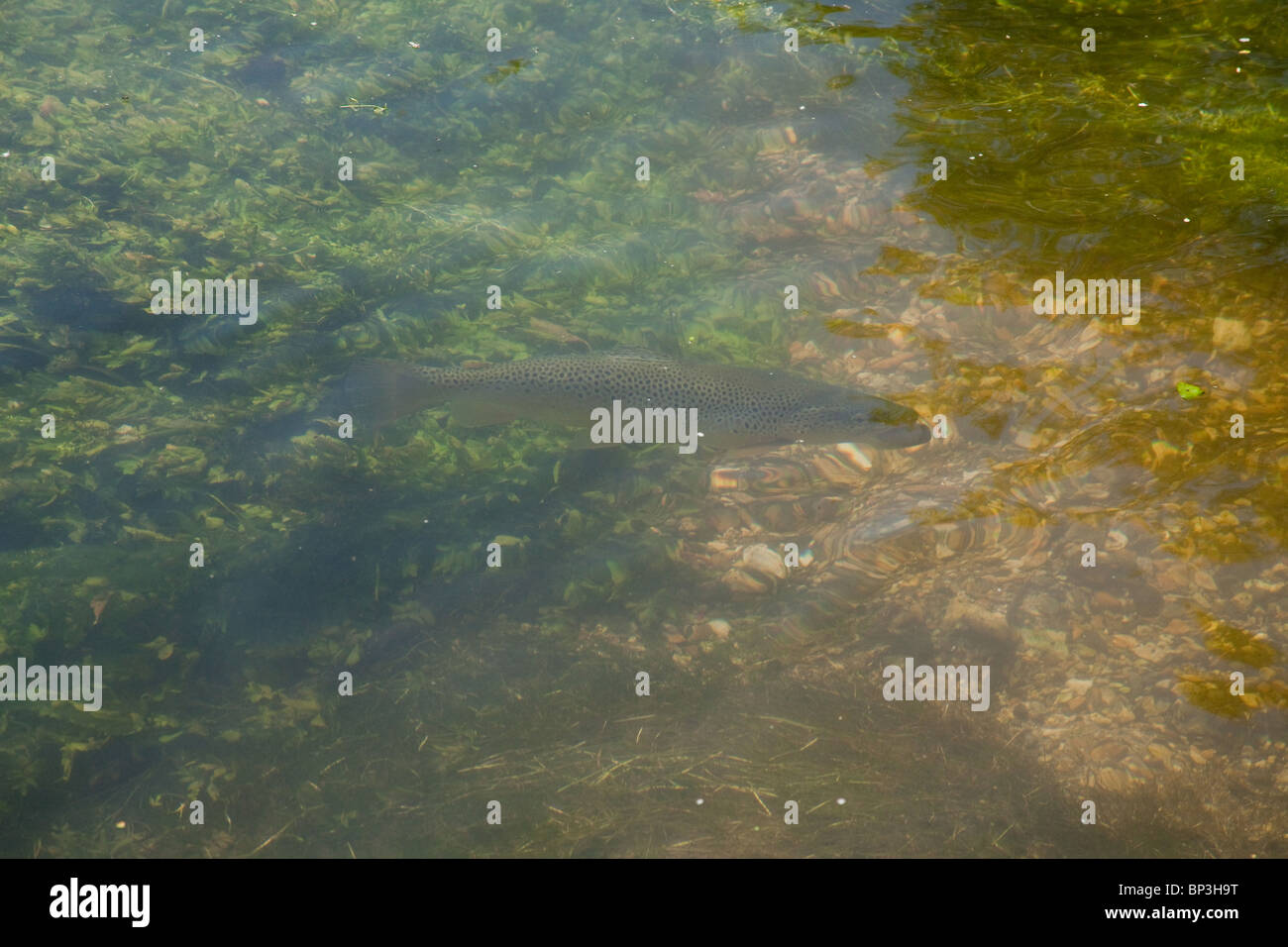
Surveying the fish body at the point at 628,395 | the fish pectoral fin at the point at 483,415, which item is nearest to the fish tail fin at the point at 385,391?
the fish body at the point at 628,395

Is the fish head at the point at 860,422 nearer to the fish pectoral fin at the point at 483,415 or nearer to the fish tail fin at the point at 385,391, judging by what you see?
the fish pectoral fin at the point at 483,415

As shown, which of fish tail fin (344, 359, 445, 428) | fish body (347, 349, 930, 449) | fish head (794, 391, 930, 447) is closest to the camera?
fish head (794, 391, 930, 447)

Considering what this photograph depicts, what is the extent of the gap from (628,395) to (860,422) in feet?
5.09

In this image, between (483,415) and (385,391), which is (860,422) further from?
(385,391)

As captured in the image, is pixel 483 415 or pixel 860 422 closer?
pixel 860 422

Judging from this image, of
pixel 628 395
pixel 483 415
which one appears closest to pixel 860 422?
pixel 628 395

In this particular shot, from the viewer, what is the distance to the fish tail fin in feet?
18.1

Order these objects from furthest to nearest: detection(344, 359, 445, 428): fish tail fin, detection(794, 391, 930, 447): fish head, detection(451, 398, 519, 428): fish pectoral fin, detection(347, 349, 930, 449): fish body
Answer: detection(451, 398, 519, 428): fish pectoral fin
detection(344, 359, 445, 428): fish tail fin
detection(347, 349, 930, 449): fish body
detection(794, 391, 930, 447): fish head

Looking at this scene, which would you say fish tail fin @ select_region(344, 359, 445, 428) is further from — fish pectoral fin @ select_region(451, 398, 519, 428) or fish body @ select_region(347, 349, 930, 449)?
fish pectoral fin @ select_region(451, 398, 519, 428)

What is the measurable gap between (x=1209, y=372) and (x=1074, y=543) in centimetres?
157

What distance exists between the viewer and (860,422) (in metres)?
5.34

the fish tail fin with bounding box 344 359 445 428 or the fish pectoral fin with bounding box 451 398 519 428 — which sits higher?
the fish tail fin with bounding box 344 359 445 428

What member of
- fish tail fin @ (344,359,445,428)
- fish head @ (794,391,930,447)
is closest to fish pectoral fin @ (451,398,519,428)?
fish tail fin @ (344,359,445,428)
